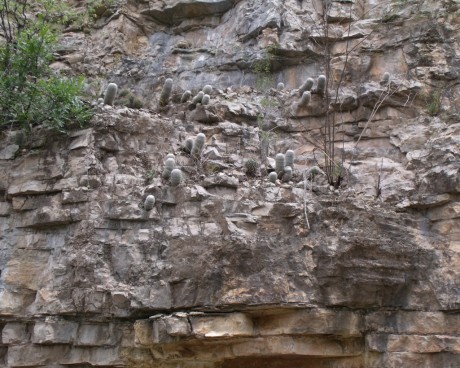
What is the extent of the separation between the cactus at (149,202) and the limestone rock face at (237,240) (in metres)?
0.05

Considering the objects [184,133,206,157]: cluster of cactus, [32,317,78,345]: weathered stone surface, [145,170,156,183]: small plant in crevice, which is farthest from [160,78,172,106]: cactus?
[32,317,78,345]: weathered stone surface

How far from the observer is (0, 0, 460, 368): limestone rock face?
5.64m

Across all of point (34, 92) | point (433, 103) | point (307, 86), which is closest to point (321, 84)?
point (307, 86)

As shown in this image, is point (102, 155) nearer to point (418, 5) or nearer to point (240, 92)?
point (240, 92)

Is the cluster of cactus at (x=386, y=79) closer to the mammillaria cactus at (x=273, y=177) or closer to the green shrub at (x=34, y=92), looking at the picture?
the mammillaria cactus at (x=273, y=177)

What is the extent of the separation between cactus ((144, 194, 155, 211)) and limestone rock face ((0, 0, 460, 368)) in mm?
50

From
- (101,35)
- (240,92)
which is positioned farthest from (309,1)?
(101,35)

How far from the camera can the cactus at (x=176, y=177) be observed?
647 centimetres

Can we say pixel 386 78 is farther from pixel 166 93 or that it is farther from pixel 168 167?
pixel 168 167

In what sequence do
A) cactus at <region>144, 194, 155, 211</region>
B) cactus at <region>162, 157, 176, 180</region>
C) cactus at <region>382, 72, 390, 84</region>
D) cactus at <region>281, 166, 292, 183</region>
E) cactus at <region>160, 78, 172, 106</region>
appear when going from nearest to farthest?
1. cactus at <region>144, 194, 155, 211</region>
2. cactus at <region>162, 157, 176, 180</region>
3. cactus at <region>281, 166, 292, 183</region>
4. cactus at <region>382, 72, 390, 84</region>
5. cactus at <region>160, 78, 172, 106</region>

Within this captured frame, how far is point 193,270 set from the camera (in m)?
5.66

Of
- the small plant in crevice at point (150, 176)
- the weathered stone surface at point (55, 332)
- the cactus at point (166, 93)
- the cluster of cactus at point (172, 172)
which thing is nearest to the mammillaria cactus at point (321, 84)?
the cactus at point (166, 93)

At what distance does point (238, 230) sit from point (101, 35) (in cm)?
698

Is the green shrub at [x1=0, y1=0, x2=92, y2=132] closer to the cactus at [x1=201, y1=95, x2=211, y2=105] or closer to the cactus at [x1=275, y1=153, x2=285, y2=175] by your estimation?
the cactus at [x1=201, y1=95, x2=211, y2=105]
